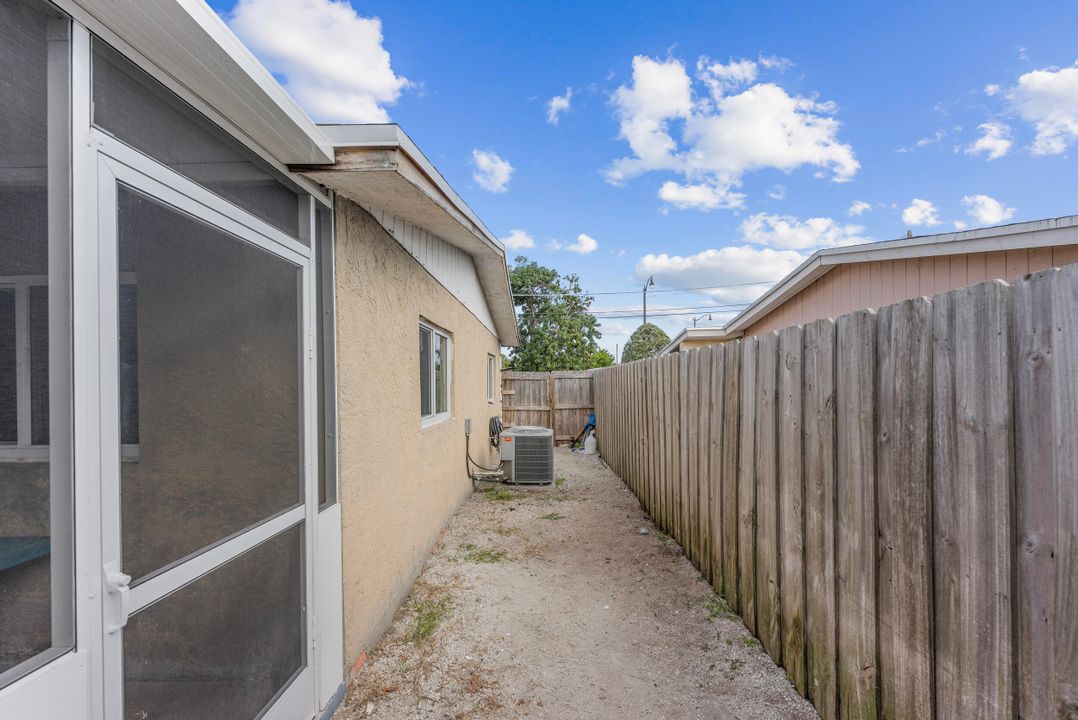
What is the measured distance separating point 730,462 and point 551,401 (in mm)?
9703

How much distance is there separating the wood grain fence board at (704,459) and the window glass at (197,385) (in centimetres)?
291

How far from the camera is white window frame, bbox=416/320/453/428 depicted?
15.9ft

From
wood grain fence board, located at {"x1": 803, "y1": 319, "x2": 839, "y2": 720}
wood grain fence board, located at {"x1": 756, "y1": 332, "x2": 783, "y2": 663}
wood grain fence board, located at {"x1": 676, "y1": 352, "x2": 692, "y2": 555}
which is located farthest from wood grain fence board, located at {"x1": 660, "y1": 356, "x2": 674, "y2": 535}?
wood grain fence board, located at {"x1": 803, "y1": 319, "x2": 839, "y2": 720}

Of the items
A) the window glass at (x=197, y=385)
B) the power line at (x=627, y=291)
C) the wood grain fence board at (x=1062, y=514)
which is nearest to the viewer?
the wood grain fence board at (x=1062, y=514)

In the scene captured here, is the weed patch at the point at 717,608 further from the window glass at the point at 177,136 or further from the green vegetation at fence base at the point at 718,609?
the window glass at the point at 177,136

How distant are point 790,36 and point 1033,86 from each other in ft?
8.75

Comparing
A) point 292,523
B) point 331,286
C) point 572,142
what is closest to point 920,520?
point 292,523

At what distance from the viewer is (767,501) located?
279 centimetres

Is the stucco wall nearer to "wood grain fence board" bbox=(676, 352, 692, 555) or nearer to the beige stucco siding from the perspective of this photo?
"wood grain fence board" bbox=(676, 352, 692, 555)

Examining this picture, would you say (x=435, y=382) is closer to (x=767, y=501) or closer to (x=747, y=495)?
(x=747, y=495)

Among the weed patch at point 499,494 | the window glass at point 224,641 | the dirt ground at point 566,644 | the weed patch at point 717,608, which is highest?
Result: the window glass at point 224,641

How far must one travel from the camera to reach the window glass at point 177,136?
1.25 metres

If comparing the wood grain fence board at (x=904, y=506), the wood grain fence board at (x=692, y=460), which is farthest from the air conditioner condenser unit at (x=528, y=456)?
the wood grain fence board at (x=904, y=506)

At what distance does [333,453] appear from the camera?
2.49 m
